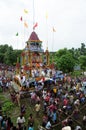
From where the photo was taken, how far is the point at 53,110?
21109 mm

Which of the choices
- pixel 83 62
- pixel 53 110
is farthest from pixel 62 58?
pixel 53 110

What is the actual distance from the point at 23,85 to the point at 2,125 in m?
9.70

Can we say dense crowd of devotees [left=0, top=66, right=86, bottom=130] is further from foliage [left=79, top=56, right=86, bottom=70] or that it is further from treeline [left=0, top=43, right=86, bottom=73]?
foliage [left=79, top=56, right=86, bottom=70]

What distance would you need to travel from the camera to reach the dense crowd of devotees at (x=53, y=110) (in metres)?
19.4

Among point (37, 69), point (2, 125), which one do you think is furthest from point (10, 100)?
point (2, 125)

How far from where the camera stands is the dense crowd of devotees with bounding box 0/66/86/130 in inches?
762

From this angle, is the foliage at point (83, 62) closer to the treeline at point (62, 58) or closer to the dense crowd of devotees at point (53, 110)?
the treeline at point (62, 58)

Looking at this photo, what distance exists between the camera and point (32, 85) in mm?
29578

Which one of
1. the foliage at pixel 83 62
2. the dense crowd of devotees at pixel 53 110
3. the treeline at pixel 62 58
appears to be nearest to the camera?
the dense crowd of devotees at pixel 53 110

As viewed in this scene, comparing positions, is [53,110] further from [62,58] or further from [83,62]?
[83,62]

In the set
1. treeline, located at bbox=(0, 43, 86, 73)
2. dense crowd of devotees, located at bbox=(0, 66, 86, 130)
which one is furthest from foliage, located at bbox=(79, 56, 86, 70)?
dense crowd of devotees, located at bbox=(0, 66, 86, 130)

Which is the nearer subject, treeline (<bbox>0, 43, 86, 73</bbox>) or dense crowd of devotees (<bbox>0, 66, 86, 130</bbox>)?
dense crowd of devotees (<bbox>0, 66, 86, 130</bbox>)

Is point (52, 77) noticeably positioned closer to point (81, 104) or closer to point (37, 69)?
point (37, 69)

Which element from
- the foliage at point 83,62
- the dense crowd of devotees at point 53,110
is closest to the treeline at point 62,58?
the foliage at point 83,62
